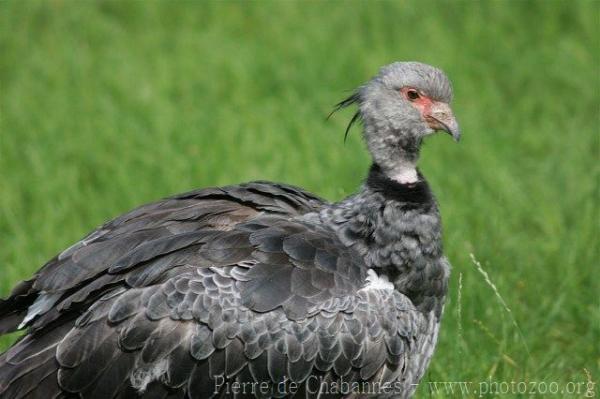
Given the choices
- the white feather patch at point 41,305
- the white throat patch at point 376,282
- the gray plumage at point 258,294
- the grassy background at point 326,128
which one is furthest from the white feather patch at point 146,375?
the grassy background at point 326,128

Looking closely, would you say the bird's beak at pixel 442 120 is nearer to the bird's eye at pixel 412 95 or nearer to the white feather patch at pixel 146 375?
the bird's eye at pixel 412 95

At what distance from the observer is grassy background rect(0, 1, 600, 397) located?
556 cm

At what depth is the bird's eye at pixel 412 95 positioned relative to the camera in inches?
174

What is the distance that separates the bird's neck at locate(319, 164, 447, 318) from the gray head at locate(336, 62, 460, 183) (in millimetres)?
71

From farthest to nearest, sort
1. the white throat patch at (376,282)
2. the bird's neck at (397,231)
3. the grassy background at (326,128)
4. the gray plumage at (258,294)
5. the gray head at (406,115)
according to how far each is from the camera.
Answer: the grassy background at (326,128) → the gray head at (406,115) → the bird's neck at (397,231) → the white throat patch at (376,282) → the gray plumage at (258,294)

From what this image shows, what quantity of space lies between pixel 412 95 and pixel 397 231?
0.56 meters

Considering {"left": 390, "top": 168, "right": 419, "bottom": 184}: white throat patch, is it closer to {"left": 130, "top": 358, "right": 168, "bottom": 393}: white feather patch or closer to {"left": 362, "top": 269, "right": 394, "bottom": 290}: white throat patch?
{"left": 362, "top": 269, "right": 394, "bottom": 290}: white throat patch

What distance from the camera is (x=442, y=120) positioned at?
4375mm

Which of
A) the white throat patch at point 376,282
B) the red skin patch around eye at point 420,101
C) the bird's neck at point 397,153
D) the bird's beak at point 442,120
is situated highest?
the red skin patch around eye at point 420,101

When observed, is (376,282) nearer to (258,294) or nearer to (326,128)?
(258,294)

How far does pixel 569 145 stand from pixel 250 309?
12.2ft

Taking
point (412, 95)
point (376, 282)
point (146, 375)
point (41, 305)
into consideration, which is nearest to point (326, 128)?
point (412, 95)

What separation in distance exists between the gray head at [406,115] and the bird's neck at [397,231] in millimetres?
71

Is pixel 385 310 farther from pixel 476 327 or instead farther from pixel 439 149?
pixel 439 149
